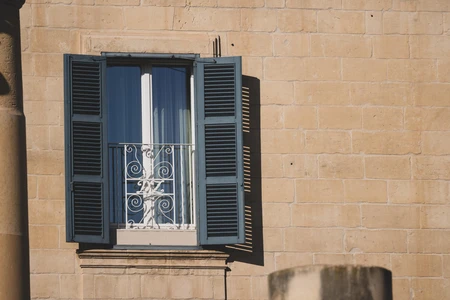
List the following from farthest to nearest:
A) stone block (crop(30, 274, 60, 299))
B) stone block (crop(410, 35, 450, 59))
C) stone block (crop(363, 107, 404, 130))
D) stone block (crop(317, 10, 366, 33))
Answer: stone block (crop(410, 35, 450, 59))
stone block (crop(317, 10, 366, 33))
stone block (crop(363, 107, 404, 130))
stone block (crop(30, 274, 60, 299))

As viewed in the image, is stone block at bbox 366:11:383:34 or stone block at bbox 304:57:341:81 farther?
stone block at bbox 366:11:383:34

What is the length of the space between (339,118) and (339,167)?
531 mm

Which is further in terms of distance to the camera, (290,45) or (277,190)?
(290,45)

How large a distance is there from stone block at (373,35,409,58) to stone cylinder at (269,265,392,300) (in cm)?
572

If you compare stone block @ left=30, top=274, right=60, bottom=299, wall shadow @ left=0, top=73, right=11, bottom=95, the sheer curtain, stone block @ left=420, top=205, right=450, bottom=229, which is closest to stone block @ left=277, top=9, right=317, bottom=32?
the sheer curtain

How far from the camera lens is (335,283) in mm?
14570

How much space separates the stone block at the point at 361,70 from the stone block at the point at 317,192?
1215 mm

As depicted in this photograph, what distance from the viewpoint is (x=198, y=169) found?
19.5 m

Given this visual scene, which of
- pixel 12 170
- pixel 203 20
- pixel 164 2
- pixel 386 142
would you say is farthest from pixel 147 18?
pixel 12 170

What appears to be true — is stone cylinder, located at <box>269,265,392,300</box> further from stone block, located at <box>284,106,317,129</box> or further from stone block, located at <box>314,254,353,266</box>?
stone block, located at <box>284,106,317,129</box>

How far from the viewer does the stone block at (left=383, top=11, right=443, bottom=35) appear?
2019 centimetres

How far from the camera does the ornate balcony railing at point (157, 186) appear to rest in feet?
63.6

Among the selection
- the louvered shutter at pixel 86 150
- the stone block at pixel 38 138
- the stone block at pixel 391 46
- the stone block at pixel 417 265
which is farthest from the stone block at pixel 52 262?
the stone block at pixel 391 46

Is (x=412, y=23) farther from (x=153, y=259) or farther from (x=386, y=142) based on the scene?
(x=153, y=259)
